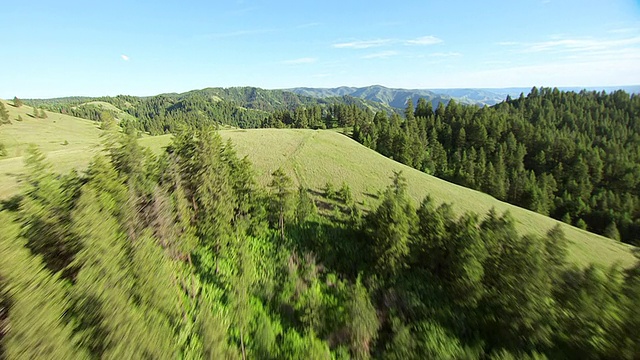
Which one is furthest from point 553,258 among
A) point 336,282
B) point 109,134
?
point 109,134

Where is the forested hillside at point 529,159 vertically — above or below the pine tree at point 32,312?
below

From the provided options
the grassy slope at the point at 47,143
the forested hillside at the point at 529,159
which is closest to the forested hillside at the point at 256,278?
the grassy slope at the point at 47,143

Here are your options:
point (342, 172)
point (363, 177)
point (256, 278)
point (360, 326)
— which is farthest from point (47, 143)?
point (360, 326)

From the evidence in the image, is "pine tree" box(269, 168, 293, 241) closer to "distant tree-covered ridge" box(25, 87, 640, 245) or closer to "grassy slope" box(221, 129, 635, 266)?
"grassy slope" box(221, 129, 635, 266)

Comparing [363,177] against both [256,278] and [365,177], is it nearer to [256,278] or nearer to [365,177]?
[365,177]

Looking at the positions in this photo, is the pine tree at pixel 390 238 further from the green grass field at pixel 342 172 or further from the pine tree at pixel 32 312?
the pine tree at pixel 32 312

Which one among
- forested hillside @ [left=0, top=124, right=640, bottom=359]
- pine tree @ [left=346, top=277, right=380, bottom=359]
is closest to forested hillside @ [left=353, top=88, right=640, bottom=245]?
forested hillside @ [left=0, top=124, right=640, bottom=359]
